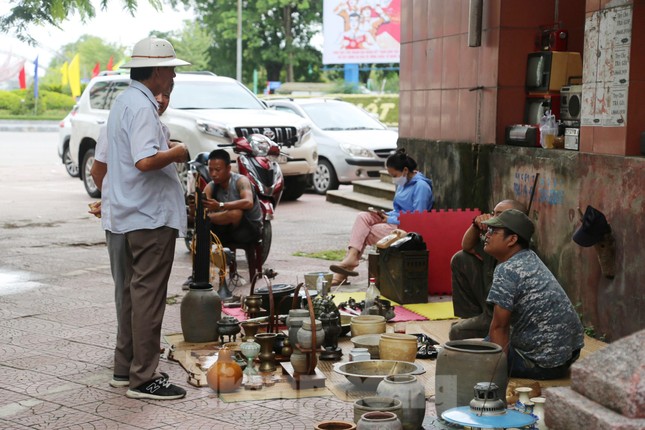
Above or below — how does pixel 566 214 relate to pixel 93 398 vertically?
above

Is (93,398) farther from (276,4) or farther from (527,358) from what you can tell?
(276,4)

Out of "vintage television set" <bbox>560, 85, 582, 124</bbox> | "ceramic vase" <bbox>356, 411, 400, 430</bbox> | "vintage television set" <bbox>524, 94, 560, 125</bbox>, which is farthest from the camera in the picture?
"vintage television set" <bbox>524, 94, 560, 125</bbox>

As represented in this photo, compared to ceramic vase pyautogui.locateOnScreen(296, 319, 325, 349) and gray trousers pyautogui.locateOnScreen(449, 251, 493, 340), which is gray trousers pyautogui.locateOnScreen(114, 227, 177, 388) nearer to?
ceramic vase pyautogui.locateOnScreen(296, 319, 325, 349)

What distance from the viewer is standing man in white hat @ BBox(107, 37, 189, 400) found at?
599 cm

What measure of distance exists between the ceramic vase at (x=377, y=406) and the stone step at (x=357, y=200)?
920 centimetres

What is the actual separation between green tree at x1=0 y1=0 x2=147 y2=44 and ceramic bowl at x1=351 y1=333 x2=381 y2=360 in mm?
6834

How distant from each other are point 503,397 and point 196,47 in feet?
173

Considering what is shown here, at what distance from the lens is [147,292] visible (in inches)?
239

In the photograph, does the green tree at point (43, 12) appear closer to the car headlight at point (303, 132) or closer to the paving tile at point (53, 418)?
the car headlight at point (303, 132)

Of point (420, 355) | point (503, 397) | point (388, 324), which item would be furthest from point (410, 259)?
point (503, 397)

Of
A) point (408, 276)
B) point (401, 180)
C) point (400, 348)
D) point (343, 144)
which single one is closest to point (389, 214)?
point (401, 180)

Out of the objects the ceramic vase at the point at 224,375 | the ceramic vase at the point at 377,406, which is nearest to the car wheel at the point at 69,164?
the ceramic vase at the point at 224,375

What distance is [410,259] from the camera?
895 centimetres

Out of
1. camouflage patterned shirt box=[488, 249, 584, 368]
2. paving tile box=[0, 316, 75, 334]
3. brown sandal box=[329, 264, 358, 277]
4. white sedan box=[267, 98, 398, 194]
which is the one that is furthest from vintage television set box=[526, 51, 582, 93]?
white sedan box=[267, 98, 398, 194]
